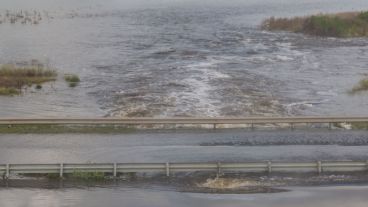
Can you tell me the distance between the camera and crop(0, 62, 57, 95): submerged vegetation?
169ft

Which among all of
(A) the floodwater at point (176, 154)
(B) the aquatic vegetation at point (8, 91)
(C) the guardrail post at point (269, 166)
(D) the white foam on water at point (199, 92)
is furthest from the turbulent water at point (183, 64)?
(C) the guardrail post at point (269, 166)

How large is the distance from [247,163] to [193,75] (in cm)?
2894

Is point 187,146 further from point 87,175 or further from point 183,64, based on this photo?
point 183,64

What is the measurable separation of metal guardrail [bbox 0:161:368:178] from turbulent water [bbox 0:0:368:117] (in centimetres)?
1285

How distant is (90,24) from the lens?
9919 cm

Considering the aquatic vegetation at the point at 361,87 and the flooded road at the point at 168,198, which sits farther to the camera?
the aquatic vegetation at the point at 361,87

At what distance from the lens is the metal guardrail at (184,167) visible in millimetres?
28750

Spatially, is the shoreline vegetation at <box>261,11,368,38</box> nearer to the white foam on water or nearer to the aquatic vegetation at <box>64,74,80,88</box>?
the white foam on water

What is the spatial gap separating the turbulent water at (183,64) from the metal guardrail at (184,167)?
1285 centimetres

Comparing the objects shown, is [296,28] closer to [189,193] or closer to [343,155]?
[343,155]

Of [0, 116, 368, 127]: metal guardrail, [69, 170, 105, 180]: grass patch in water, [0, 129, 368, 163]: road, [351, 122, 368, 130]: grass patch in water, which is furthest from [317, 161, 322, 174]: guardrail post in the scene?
[69, 170, 105, 180]: grass patch in water

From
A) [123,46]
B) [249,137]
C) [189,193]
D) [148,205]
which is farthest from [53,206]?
[123,46]

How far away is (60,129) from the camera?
3766 centimetres

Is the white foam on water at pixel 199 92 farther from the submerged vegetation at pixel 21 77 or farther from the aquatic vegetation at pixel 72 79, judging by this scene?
the submerged vegetation at pixel 21 77
